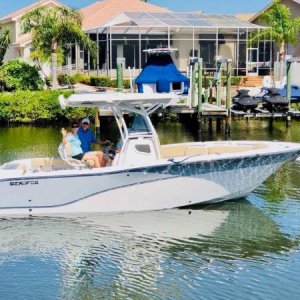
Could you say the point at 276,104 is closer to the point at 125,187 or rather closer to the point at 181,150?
the point at 181,150

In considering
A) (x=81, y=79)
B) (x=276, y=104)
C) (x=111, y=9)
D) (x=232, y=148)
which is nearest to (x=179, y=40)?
(x=81, y=79)

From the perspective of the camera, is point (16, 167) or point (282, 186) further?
point (282, 186)

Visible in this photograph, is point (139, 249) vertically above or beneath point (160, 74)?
beneath

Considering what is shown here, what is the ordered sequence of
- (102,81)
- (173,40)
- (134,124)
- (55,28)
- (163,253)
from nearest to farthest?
(163,253), (134,124), (55,28), (102,81), (173,40)

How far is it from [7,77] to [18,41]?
17628 mm

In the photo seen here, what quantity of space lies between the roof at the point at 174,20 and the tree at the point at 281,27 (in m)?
1.82

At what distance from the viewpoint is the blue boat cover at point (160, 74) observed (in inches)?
1340

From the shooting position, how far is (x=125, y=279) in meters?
12.1

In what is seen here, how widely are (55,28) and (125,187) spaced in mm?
29094

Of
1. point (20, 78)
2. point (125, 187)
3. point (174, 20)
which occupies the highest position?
point (174, 20)

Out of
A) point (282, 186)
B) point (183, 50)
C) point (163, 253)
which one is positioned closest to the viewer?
point (163, 253)

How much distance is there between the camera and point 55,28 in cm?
4303

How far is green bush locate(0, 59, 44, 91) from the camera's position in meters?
42.7

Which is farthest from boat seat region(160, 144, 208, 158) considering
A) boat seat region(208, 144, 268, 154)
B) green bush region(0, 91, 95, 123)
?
green bush region(0, 91, 95, 123)
